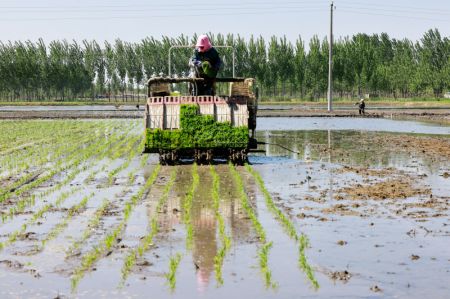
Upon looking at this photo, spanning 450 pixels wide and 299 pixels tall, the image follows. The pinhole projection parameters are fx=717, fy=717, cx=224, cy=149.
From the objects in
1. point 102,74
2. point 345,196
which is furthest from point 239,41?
point 345,196

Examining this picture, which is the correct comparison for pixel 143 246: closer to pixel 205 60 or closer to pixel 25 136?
pixel 205 60

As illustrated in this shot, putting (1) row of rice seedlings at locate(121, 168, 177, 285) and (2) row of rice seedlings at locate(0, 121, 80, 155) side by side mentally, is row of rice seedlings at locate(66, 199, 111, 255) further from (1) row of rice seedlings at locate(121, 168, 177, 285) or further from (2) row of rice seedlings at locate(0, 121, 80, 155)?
(2) row of rice seedlings at locate(0, 121, 80, 155)

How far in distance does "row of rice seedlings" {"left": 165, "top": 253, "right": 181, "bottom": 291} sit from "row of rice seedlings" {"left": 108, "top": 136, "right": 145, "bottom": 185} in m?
8.03

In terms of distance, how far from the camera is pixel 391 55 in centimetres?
13588

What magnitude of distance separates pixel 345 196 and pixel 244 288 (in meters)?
7.17

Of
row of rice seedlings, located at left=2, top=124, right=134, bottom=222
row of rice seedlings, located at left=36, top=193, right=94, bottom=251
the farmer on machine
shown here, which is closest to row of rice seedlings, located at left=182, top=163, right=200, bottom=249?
row of rice seedlings, located at left=36, top=193, right=94, bottom=251

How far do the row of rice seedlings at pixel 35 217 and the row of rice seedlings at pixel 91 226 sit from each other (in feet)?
3.08

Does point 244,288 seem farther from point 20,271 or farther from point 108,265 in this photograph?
point 20,271

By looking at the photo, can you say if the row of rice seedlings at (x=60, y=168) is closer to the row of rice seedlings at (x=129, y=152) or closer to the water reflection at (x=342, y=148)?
the row of rice seedlings at (x=129, y=152)

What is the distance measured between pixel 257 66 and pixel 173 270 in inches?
3822

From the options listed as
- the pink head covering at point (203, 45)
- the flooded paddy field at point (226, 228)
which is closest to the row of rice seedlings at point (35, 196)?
the flooded paddy field at point (226, 228)

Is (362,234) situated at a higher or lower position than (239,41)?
lower

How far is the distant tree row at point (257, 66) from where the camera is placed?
332ft

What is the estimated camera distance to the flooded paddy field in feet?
27.9
